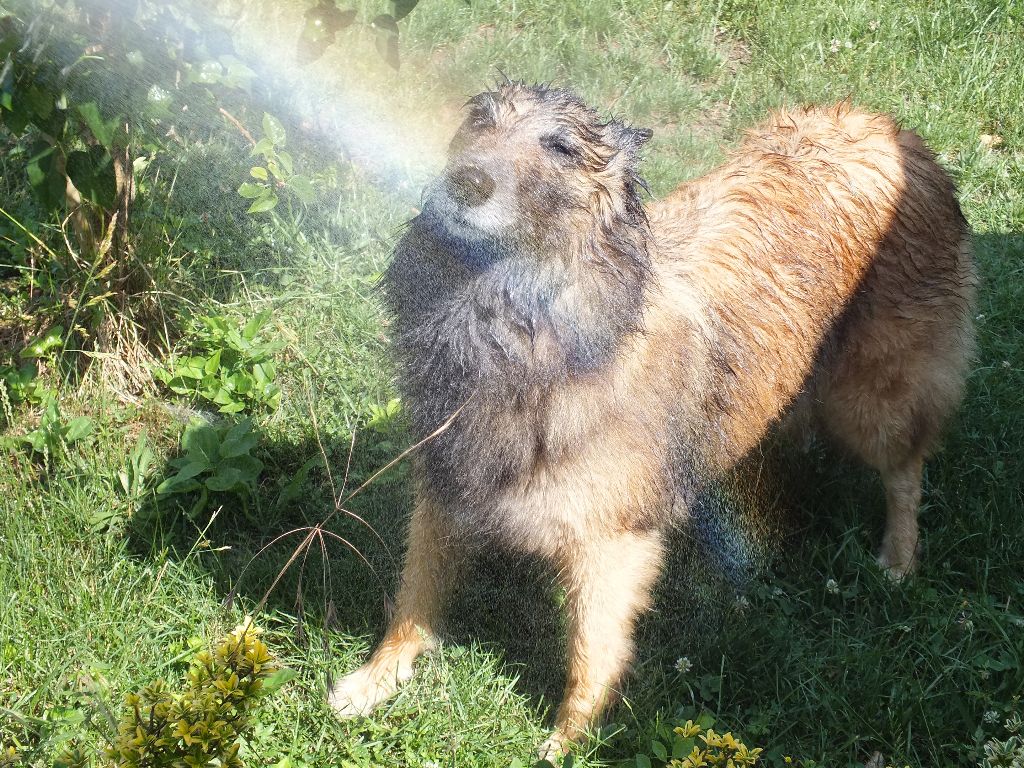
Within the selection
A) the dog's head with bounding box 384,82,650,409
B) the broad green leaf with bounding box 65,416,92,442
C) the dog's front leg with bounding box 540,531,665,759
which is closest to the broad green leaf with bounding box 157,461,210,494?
the broad green leaf with bounding box 65,416,92,442

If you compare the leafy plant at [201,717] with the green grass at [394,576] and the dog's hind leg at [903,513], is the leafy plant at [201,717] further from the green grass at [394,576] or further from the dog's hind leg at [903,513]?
the dog's hind leg at [903,513]

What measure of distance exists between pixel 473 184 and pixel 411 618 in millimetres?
1615

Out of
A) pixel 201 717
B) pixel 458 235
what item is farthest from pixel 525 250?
pixel 201 717

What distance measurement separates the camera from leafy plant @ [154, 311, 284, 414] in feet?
12.9

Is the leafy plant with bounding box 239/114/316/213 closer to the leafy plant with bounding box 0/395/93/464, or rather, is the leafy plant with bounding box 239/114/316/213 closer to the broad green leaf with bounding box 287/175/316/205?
the broad green leaf with bounding box 287/175/316/205

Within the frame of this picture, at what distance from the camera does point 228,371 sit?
13.3ft

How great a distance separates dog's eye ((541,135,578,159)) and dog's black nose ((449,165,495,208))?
0.21m

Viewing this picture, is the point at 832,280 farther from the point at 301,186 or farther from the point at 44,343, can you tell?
the point at 44,343

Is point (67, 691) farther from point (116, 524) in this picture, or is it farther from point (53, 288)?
point (53, 288)

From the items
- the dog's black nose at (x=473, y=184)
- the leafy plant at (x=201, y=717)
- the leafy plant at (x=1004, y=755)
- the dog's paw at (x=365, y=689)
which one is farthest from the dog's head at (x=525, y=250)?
the leafy plant at (x=1004, y=755)

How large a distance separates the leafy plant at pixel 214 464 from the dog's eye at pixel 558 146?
1.74 metres

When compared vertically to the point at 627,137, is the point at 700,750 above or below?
below

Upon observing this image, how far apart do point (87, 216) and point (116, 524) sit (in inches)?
48.3

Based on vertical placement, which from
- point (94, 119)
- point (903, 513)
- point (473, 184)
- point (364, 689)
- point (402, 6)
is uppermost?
point (402, 6)
